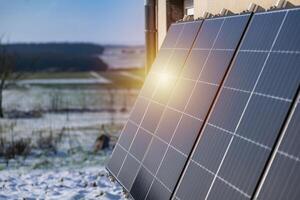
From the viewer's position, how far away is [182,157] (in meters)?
6.68

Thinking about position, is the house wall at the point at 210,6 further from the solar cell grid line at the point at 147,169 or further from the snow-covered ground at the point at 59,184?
the snow-covered ground at the point at 59,184

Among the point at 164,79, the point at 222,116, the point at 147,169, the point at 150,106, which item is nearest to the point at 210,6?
the point at 164,79

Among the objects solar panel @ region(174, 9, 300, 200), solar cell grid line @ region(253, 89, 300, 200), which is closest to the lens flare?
solar panel @ region(174, 9, 300, 200)

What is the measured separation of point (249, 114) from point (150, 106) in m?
3.54

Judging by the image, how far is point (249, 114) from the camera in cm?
545

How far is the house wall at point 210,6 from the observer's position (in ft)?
24.3

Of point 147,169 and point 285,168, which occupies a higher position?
point 285,168

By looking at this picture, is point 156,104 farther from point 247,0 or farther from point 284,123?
point 284,123

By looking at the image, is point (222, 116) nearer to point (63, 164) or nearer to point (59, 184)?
point (59, 184)

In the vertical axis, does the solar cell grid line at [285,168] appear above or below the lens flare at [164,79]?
below

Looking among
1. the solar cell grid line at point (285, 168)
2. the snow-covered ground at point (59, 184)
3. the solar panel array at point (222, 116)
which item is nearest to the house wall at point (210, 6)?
the solar panel array at point (222, 116)

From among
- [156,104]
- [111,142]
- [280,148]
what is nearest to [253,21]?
[280,148]

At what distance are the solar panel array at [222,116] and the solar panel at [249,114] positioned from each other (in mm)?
12

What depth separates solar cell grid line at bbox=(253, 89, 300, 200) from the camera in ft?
14.1
